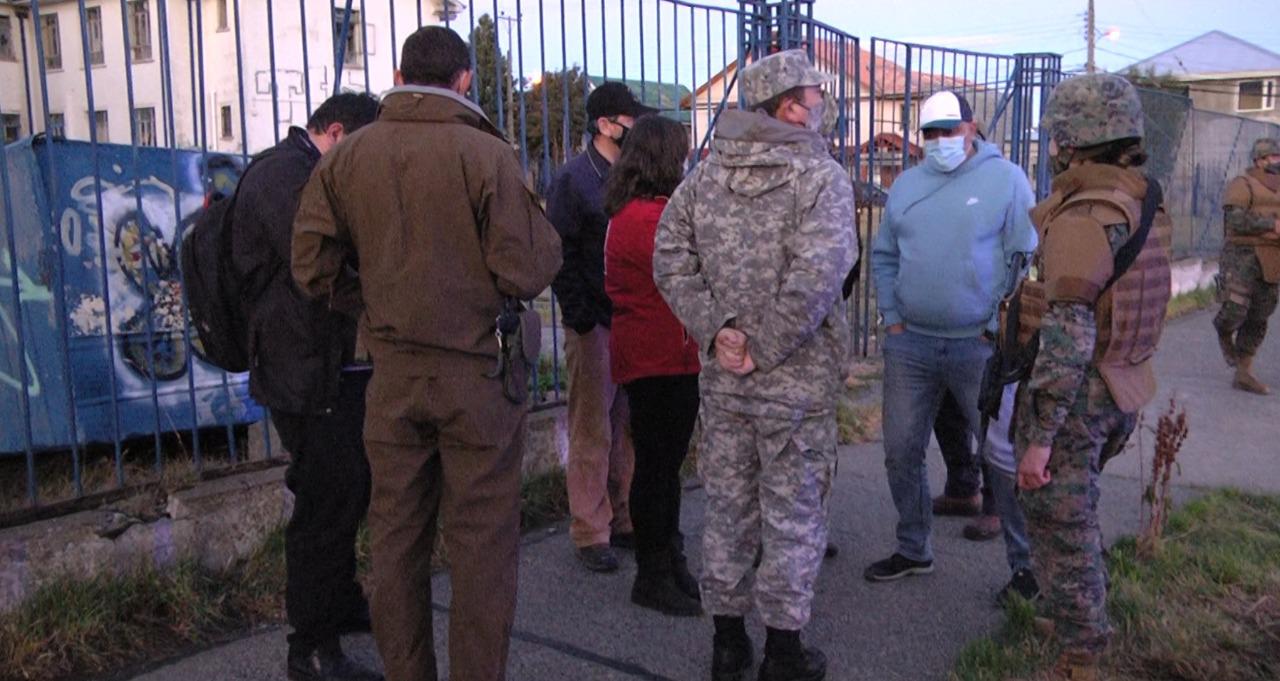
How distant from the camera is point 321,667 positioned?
11.4ft

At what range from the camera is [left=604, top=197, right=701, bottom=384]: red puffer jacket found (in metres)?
3.87

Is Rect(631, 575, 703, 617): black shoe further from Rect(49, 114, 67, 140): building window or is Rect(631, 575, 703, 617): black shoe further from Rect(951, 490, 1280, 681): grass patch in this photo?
Rect(49, 114, 67, 140): building window

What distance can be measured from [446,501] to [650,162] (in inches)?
56.7

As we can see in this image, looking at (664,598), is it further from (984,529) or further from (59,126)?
(59,126)

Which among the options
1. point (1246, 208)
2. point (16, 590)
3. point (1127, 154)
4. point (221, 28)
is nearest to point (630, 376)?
point (1127, 154)

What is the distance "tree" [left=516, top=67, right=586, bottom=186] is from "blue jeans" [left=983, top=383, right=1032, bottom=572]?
223cm

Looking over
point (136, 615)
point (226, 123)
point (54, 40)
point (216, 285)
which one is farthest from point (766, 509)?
point (54, 40)

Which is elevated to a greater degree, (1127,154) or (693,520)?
(1127,154)

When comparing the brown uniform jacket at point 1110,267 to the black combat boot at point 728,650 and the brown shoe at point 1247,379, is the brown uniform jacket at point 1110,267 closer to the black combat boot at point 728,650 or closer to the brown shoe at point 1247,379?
the black combat boot at point 728,650

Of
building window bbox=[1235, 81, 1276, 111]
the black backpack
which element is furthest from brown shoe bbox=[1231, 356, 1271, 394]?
building window bbox=[1235, 81, 1276, 111]

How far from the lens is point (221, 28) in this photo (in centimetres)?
698

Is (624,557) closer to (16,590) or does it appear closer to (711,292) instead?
(711,292)

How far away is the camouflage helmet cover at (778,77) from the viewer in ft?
10.8

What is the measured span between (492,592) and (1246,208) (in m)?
7.13
